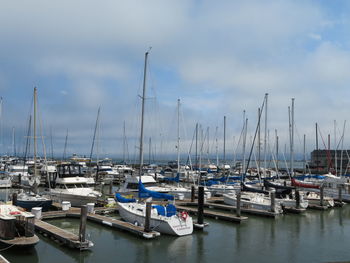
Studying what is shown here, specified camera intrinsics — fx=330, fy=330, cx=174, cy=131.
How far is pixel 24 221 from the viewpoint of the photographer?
1648 cm

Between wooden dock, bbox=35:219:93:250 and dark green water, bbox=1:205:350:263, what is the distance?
1.12 ft

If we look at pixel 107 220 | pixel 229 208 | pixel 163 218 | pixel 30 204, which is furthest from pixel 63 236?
pixel 229 208

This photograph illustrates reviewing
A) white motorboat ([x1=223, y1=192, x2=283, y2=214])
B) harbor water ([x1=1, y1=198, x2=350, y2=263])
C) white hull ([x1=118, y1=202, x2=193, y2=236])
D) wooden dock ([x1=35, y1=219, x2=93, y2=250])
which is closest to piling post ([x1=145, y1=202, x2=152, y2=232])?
harbor water ([x1=1, y1=198, x2=350, y2=263])

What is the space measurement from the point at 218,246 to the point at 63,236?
8.72 m

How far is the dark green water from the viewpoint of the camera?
54.4ft

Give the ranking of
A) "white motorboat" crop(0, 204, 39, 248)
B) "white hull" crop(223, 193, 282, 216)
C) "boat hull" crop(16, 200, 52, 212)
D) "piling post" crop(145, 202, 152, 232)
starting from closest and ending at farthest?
"white motorboat" crop(0, 204, 39, 248)
"piling post" crop(145, 202, 152, 232)
"boat hull" crop(16, 200, 52, 212)
"white hull" crop(223, 193, 282, 216)

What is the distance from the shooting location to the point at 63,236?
17984 millimetres

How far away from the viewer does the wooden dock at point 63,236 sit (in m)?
17.0

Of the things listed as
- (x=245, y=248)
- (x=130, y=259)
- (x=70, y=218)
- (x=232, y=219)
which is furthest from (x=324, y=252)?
(x=70, y=218)

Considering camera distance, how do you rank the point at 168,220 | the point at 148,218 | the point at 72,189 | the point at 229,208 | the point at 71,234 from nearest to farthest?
the point at 71,234
the point at 148,218
the point at 168,220
the point at 72,189
the point at 229,208

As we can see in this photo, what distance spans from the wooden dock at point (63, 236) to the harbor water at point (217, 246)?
303 millimetres

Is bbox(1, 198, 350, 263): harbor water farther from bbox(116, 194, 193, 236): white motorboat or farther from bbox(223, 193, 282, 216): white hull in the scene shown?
bbox(223, 193, 282, 216): white hull

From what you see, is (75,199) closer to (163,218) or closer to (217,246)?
(163,218)

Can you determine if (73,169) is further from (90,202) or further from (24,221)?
(24,221)
